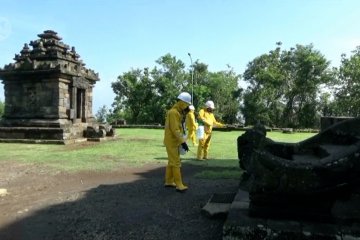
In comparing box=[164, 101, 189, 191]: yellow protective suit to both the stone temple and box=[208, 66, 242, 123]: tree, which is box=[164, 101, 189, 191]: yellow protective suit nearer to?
the stone temple

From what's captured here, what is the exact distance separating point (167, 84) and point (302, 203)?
41.7m

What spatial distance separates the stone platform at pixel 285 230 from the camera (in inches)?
124

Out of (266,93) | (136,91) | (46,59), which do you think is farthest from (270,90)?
(46,59)

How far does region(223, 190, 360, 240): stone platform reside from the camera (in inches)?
124

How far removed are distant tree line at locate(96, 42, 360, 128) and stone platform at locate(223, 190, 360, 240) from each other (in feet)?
131

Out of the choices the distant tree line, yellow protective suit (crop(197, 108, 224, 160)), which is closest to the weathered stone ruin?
yellow protective suit (crop(197, 108, 224, 160))

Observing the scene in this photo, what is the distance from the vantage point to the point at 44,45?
1948 centimetres

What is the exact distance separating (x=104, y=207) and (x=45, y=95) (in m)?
13.6

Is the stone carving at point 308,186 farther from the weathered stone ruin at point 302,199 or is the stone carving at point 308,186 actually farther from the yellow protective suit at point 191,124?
the yellow protective suit at point 191,124

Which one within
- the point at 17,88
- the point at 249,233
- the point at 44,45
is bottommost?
the point at 249,233

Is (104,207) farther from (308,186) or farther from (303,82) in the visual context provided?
(303,82)

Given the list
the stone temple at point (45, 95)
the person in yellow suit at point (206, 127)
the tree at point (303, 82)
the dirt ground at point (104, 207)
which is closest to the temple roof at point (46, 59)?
the stone temple at point (45, 95)

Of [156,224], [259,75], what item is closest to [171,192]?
[156,224]

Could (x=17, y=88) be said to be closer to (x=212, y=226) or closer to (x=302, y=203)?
(x=212, y=226)
